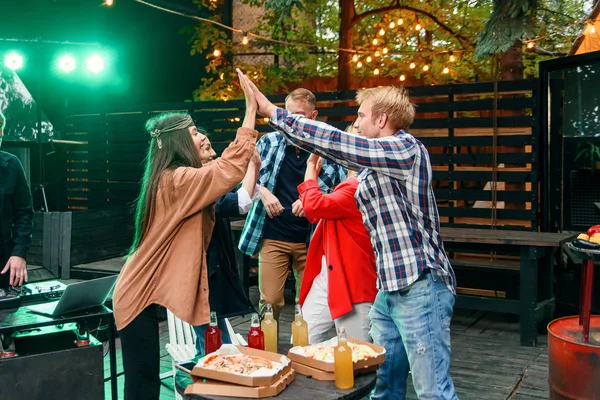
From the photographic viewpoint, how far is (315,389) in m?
2.67

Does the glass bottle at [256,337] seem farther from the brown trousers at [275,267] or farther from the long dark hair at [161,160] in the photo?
the brown trousers at [275,267]

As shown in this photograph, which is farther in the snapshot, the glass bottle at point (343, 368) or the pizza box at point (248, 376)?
the glass bottle at point (343, 368)

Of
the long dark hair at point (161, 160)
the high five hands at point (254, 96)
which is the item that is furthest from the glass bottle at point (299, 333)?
the high five hands at point (254, 96)

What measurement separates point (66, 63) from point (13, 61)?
823 millimetres

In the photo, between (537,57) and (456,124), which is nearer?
(456,124)

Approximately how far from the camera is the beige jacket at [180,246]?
10.2ft

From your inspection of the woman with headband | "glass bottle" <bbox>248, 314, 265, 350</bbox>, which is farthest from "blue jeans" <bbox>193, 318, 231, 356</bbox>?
"glass bottle" <bbox>248, 314, 265, 350</bbox>

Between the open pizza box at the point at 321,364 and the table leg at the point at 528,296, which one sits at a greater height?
the open pizza box at the point at 321,364

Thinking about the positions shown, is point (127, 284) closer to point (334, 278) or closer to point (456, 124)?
point (334, 278)

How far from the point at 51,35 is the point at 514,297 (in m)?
8.25

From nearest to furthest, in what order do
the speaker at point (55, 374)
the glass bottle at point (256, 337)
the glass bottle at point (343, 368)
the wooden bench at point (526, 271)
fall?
the glass bottle at point (343, 368) → the glass bottle at point (256, 337) → the speaker at point (55, 374) → the wooden bench at point (526, 271)

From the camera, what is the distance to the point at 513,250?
7305mm

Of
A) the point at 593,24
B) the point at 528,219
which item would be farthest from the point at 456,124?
the point at 593,24

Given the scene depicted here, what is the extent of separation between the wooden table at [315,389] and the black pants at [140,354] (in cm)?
38
